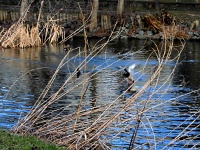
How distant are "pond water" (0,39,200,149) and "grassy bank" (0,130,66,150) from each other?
123 centimetres

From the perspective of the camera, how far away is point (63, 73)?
25.0m

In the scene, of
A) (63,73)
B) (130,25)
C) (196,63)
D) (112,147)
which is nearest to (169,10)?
(130,25)

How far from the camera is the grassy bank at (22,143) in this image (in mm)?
10021

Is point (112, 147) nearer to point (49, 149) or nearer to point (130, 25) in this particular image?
point (49, 149)

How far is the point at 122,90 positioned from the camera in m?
20.4

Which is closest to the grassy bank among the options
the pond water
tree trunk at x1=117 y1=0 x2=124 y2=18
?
the pond water

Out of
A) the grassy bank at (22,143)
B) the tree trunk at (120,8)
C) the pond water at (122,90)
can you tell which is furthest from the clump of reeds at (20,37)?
the grassy bank at (22,143)

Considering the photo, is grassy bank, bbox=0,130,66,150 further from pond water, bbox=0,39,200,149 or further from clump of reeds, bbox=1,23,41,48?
clump of reeds, bbox=1,23,41,48

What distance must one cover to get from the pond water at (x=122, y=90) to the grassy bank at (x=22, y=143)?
48.2 inches

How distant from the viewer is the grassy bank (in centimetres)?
1002

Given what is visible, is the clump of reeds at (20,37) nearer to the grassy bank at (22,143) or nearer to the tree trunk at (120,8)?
the tree trunk at (120,8)

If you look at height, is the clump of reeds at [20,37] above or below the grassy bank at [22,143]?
below

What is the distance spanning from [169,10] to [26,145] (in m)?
46.6

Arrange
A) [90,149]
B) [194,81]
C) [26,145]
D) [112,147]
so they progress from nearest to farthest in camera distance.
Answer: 1. [26,145]
2. [90,149]
3. [112,147]
4. [194,81]
